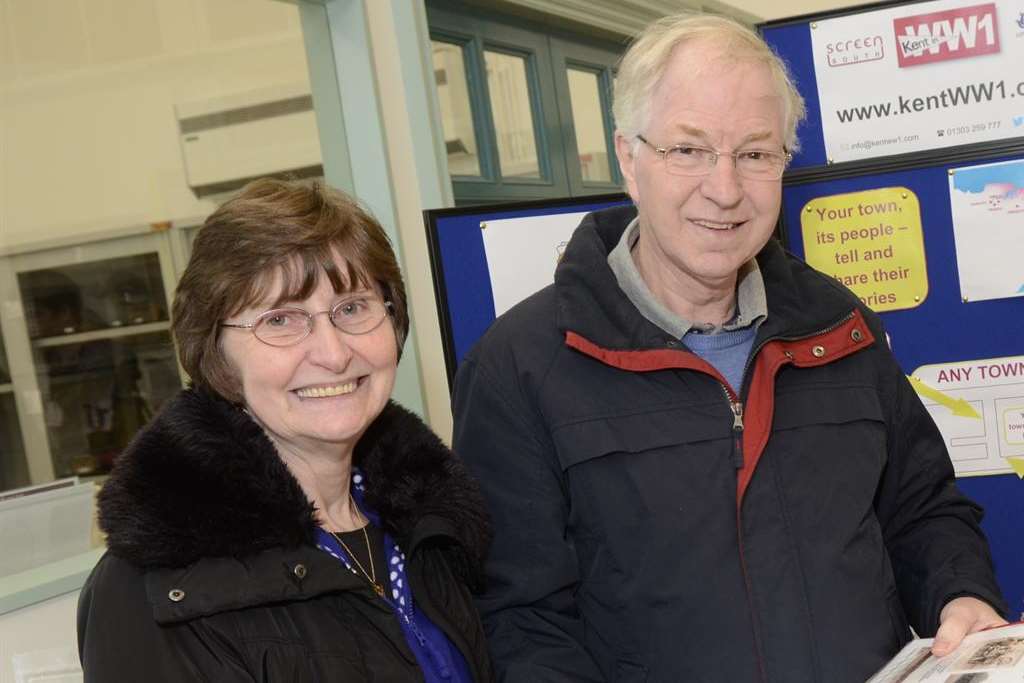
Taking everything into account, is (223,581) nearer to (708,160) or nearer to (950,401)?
(708,160)

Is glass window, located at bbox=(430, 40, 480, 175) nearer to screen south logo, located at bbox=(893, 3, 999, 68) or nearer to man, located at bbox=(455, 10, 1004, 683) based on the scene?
screen south logo, located at bbox=(893, 3, 999, 68)

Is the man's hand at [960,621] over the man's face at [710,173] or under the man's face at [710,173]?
under

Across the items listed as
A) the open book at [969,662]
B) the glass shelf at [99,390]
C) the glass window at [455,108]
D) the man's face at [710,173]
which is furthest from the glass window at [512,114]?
the open book at [969,662]

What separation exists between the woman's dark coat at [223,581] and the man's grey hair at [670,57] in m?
0.71

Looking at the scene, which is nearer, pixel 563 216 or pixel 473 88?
pixel 563 216

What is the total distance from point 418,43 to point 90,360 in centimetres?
150

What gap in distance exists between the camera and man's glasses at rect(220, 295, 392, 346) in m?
1.47

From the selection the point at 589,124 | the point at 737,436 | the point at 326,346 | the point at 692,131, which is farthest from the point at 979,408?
the point at 589,124

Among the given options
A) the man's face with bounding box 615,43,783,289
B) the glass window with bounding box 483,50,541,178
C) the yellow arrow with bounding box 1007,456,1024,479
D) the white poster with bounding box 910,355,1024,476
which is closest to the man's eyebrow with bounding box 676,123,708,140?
the man's face with bounding box 615,43,783,289

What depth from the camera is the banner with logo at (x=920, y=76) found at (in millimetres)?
2439

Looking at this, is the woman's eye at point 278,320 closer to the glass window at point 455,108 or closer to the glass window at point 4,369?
the glass window at point 4,369

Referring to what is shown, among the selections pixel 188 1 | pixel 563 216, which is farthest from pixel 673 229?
pixel 188 1

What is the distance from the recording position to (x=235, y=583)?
136 cm

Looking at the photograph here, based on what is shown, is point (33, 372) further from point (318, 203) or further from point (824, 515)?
point (824, 515)
